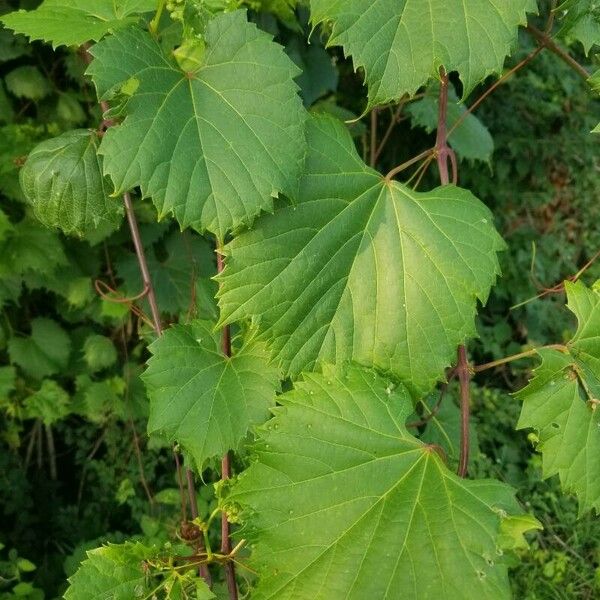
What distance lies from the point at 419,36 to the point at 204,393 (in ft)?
1.87

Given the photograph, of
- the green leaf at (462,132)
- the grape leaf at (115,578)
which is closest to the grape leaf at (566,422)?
the grape leaf at (115,578)

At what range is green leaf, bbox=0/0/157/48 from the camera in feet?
2.83

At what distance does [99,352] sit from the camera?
2174 millimetres

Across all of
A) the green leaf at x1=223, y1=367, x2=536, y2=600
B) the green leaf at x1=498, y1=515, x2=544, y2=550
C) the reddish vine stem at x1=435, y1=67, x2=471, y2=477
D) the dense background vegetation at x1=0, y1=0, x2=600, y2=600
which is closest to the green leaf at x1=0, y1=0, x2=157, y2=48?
the reddish vine stem at x1=435, y1=67, x2=471, y2=477

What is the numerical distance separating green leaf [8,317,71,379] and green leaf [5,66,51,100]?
0.69m

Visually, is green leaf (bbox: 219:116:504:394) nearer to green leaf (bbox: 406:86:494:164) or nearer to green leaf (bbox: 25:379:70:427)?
green leaf (bbox: 406:86:494:164)

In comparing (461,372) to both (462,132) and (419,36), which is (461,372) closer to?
(419,36)

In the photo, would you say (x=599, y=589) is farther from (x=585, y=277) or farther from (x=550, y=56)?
(x=550, y=56)

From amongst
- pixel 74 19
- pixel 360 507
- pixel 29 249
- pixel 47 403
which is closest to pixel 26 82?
→ pixel 29 249

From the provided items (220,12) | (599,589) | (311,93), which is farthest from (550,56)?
(220,12)

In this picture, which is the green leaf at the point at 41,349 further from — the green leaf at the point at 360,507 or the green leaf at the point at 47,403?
the green leaf at the point at 360,507

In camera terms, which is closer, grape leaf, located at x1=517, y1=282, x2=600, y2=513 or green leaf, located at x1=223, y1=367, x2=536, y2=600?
green leaf, located at x1=223, y1=367, x2=536, y2=600

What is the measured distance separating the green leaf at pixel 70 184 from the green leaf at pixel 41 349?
4.29ft

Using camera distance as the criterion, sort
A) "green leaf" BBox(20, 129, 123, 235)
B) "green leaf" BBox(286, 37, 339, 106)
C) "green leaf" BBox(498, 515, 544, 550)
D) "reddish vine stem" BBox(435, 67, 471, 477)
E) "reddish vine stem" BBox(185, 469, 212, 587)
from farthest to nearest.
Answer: "green leaf" BBox(286, 37, 339, 106) → "reddish vine stem" BBox(185, 469, 212, 587) → "green leaf" BBox(20, 129, 123, 235) → "reddish vine stem" BBox(435, 67, 471, 477) → "green leaf" BBox(498, 515, 544, 550)
